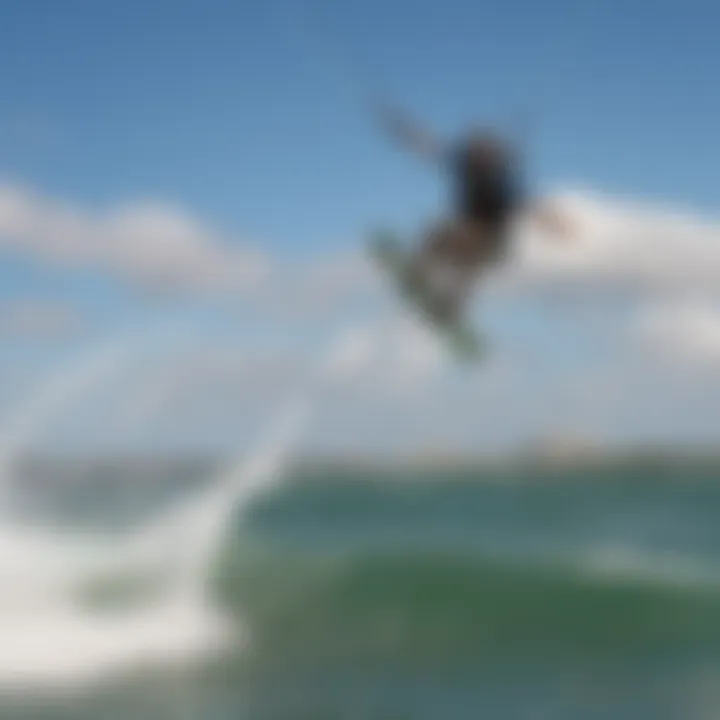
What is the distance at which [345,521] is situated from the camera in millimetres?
51500

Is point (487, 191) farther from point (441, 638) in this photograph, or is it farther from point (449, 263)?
point (441, 638)

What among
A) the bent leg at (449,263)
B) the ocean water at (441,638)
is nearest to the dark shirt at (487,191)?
the bent leg at (449,263)

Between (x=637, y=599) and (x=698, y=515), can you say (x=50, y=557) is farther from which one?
(x=698, y=515)

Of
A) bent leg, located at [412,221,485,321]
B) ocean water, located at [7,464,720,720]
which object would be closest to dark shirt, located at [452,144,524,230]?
bent leg, located at [412,221,485,321]

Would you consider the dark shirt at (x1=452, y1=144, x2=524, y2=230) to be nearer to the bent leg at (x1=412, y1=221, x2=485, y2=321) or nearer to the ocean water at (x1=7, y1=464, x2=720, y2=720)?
the bent leg at (x1=412, y1=221, x2=485, y2=321)

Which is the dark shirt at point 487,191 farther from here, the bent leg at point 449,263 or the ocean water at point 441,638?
the ocean water at point 441,638

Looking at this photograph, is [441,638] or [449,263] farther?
[441,638]

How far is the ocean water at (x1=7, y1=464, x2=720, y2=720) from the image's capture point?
11672mm

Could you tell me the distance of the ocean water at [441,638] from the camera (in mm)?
11672

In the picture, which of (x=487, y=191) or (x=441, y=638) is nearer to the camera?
(x=487, y=191)

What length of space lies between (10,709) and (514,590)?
38.1ft

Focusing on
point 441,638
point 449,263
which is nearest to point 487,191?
point 449,263

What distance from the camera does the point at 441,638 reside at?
51.9 ft

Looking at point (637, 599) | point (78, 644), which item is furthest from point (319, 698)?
point (637, 599)
